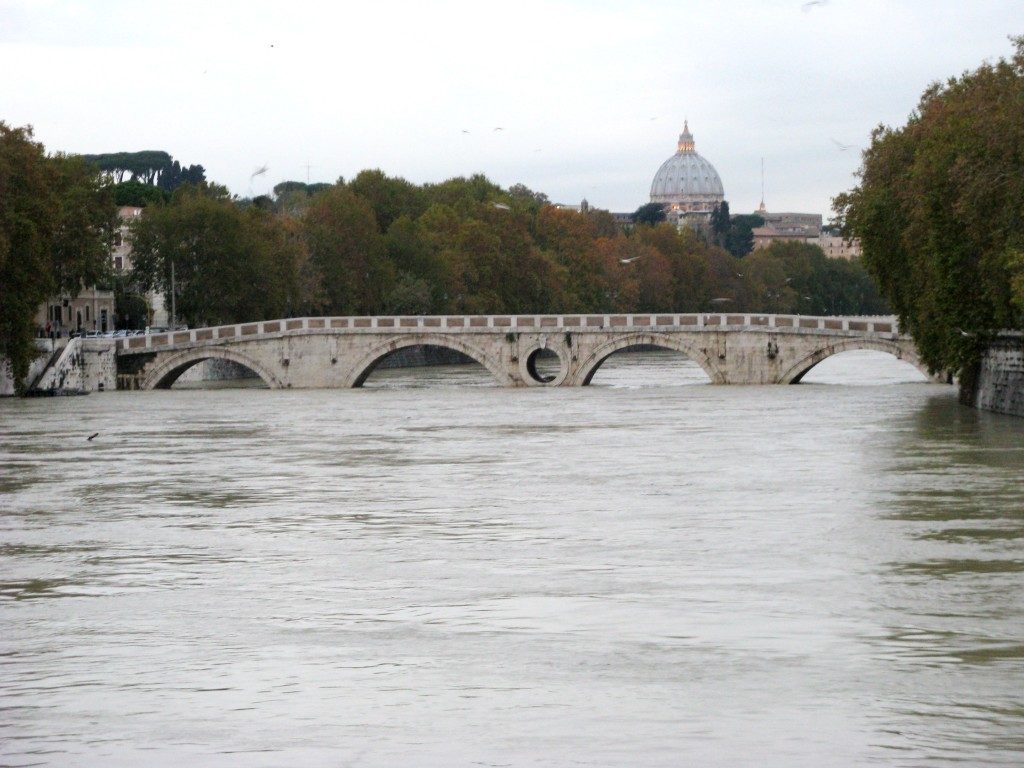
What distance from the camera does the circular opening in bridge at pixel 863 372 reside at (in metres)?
58.4

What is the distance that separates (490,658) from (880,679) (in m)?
2.73

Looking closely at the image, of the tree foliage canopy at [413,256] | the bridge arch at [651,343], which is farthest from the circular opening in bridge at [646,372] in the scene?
the tree foliage canopy at [413,256]

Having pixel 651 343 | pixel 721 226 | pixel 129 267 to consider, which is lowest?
pixel 651 343

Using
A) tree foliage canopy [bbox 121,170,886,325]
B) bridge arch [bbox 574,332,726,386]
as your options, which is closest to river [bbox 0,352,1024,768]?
bridge arch [bbox 574,332,726,386]

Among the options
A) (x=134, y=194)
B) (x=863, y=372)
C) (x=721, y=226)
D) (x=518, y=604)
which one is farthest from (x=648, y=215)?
(x=518, y=604)

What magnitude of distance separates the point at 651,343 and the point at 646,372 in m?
13.3

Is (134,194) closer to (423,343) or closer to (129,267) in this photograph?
(129,267)

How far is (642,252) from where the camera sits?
388 feet

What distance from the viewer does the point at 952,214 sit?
1479 inches

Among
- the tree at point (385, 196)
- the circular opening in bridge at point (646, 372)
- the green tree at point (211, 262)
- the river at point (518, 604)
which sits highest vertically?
the tree at point (385, 196)

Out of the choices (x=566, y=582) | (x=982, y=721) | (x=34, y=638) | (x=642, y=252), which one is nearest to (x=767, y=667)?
(x=982, y=721)

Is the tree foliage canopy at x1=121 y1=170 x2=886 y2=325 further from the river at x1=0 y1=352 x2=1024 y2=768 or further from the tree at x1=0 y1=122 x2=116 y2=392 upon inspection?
the river at x1=0 y1=352 x2=1024 y2=768

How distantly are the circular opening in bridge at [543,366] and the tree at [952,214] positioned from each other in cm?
1398

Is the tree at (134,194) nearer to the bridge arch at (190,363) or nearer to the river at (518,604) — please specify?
the bridge arch at (190,363)
